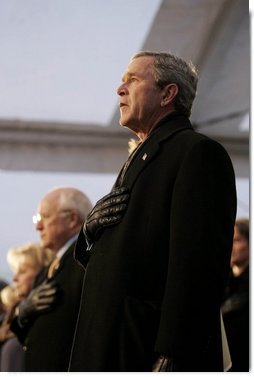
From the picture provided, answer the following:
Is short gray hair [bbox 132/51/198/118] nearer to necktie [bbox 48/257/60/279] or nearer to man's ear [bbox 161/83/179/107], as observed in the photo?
man's ear [bbox 161/83/179/107]

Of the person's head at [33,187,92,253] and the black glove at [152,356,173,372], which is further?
the person's head at [33,187,92,253]

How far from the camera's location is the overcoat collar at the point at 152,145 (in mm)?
2469

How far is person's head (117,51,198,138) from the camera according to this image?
8.34ft

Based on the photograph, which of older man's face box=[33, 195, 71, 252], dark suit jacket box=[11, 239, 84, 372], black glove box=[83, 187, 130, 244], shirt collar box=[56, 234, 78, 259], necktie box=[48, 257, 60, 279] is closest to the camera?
black glove box=[83, 187, 130, 244]

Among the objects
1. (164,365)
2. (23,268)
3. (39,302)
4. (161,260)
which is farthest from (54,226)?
(164,365)

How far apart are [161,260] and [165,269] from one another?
0.02 metres

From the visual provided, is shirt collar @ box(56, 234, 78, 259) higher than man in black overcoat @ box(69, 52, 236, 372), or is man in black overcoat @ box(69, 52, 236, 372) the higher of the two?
shirt collar @ box(56, 234, 78, 259)

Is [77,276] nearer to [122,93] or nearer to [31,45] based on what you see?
[122,93]

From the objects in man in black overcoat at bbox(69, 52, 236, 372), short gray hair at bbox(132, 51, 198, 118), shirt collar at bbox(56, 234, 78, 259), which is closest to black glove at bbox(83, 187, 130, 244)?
man in black overcoat at bbox(69, 52, 236, 372)

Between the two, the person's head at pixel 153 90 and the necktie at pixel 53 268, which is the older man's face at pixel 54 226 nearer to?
the necktie at pixel 53 268

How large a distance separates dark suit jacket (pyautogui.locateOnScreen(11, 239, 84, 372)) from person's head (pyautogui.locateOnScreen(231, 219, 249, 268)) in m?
0.90

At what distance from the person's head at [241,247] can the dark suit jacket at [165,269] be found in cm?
199

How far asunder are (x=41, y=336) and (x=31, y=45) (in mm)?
2157

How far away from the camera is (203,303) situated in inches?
88.4
